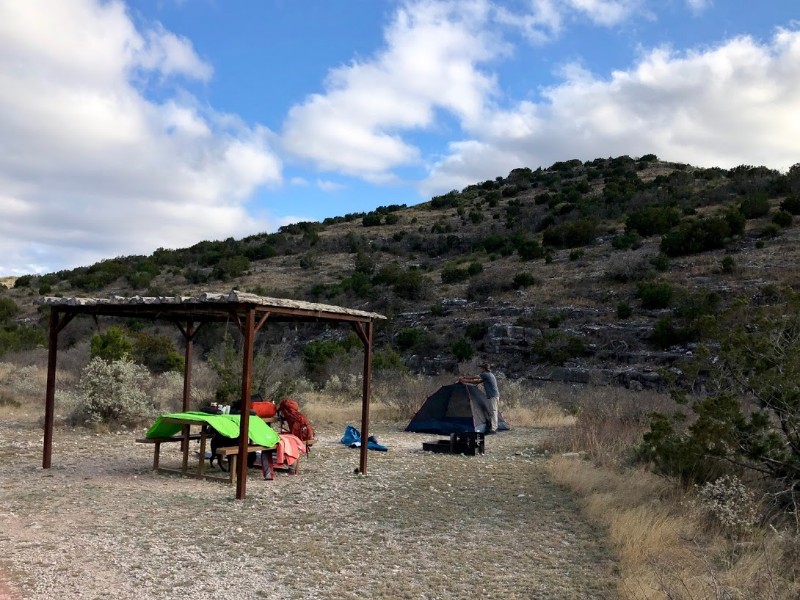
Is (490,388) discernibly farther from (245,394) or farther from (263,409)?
(245,394)

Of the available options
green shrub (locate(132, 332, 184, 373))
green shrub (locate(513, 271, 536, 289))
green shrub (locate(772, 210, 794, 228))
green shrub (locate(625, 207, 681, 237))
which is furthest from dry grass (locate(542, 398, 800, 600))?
green shrub (locate(625, 207, 681, 237))

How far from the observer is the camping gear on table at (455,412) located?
1400 centimetres

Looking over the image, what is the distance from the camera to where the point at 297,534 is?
645cm

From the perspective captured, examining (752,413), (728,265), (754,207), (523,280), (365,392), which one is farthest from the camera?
(754,207)

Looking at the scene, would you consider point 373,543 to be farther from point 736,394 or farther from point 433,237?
point 433,237

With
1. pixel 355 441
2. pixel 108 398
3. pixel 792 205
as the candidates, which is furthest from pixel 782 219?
pixel 108 398

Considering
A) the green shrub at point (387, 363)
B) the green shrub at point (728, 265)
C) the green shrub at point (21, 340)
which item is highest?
the green shrub at point (728, 265)

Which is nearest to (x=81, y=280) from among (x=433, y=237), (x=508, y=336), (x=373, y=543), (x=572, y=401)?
(x=433, y=237)

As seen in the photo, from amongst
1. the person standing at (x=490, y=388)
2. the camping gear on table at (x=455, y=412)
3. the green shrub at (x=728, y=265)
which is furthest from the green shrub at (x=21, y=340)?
the green shrub at (x=728, y=265)

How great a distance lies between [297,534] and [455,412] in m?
7.98

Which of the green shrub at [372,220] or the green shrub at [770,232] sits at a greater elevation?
the green shrub at [372,220]

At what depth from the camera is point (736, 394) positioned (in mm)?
7672

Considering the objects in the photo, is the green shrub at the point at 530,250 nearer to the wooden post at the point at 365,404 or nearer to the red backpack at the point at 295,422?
the wooden post at the point at 365,404

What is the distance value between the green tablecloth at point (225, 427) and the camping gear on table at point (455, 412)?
552 cm
